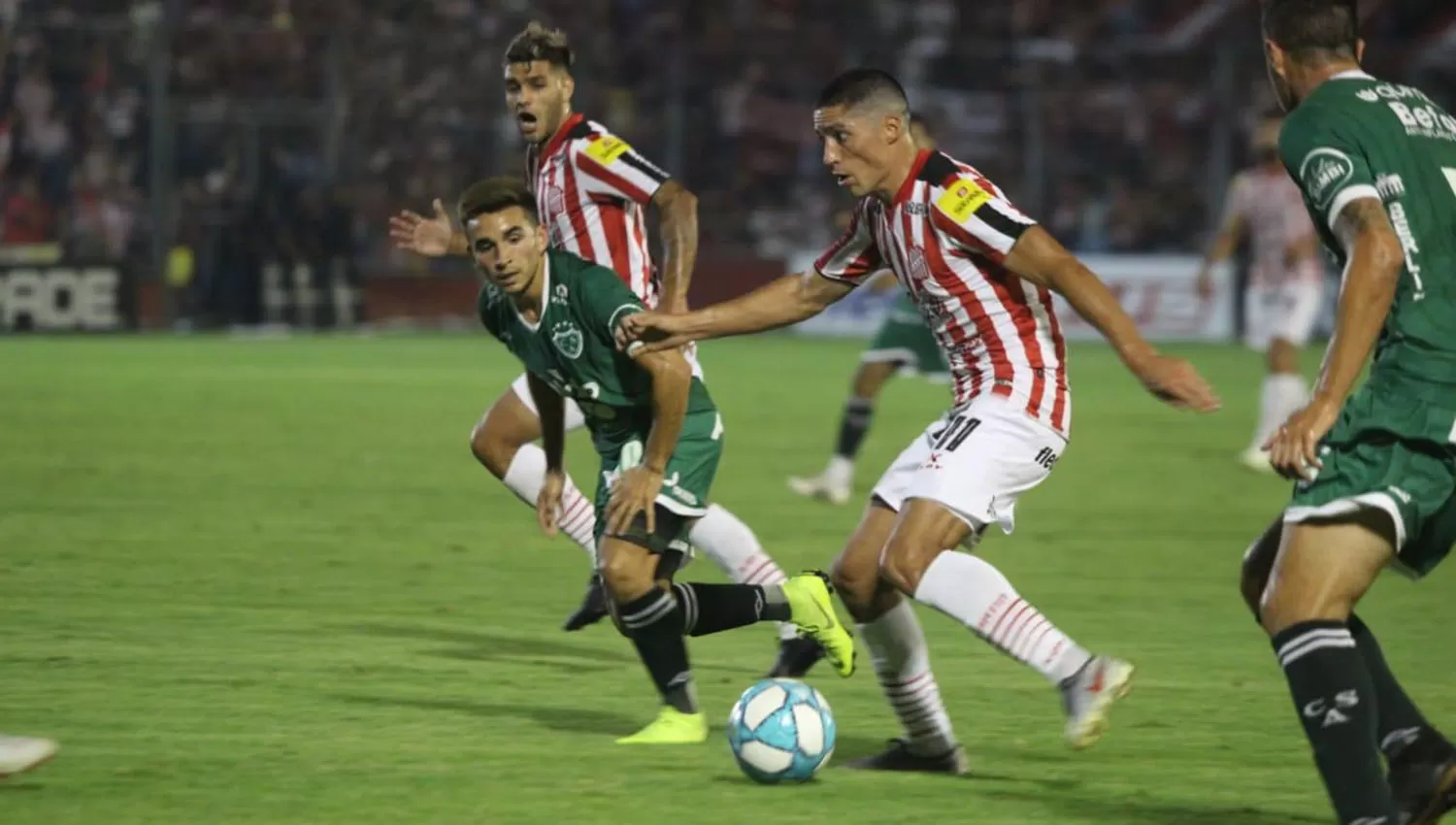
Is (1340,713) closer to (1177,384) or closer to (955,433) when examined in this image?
(1177,384)

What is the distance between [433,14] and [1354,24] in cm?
2508

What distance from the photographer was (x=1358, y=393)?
16.4 feet

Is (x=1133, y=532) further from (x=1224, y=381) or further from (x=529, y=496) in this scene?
(x=1224, y=381)

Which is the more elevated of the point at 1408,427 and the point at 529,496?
the point at 1408,427

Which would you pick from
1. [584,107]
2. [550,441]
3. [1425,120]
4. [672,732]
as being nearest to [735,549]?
[550,441]

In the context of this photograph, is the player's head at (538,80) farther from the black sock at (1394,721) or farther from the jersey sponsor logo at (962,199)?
the black sock at (1394,721)

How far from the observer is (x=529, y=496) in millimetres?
8672

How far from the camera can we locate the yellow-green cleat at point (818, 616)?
670cm

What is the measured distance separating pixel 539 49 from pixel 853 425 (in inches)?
202

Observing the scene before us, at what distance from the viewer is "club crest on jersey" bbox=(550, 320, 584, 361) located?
6.77m

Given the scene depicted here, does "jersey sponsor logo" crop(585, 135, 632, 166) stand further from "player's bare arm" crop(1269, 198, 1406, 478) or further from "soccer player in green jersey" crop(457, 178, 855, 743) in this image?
"player's bare arm" crop(1269, 198, 1406, 478)

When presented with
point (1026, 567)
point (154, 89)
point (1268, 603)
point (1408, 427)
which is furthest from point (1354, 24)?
point (154, 89)

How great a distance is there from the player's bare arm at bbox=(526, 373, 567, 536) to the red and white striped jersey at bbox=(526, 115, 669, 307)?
109cm

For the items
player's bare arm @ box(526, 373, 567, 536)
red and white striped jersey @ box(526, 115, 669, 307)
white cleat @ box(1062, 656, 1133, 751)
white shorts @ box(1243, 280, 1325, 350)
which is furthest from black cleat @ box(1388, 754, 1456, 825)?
white shorts @ box(1243, 280, 1325, 350)
